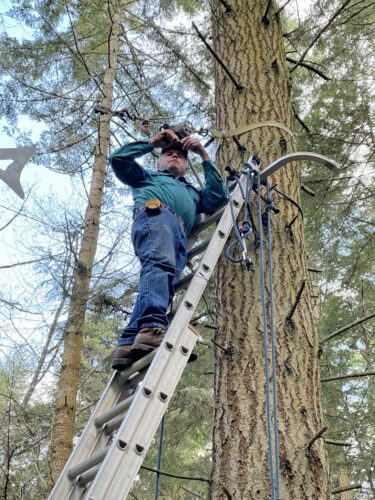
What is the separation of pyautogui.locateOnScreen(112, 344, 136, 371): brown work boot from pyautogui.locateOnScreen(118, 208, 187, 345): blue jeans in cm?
5

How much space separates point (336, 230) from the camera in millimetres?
6039

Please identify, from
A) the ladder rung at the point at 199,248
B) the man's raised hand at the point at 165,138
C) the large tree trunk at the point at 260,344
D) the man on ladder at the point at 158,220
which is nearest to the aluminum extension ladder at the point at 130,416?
the man on ladder at the point at 158,220

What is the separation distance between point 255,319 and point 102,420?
36.9 inches

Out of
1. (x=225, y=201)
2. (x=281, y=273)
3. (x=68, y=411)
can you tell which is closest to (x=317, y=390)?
(x=281, y=273)

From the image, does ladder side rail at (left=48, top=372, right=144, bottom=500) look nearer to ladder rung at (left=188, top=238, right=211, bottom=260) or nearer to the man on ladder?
the man on ladder

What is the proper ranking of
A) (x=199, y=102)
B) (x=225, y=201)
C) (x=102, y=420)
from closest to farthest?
(x=102, y=420) < (x=225, y=201) < (x=199, y=102)

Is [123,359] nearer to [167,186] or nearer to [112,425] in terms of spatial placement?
[112,425]

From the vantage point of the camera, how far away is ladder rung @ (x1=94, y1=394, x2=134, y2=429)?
229 centimetres

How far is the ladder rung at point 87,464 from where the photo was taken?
6.74 ft

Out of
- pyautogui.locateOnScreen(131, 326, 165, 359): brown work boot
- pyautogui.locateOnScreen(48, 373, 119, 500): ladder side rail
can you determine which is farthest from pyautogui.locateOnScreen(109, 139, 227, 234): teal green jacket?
pyautogui.locateOnScreen(48, 373, 119, 500): ladder side rail

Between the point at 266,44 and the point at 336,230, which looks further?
the point at 336,230

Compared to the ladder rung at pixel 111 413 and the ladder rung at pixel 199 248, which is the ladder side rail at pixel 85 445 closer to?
the ladder rung at pixel 111 413

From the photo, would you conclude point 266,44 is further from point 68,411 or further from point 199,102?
point 68,411

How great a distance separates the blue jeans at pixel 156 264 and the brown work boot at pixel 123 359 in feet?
0.17
